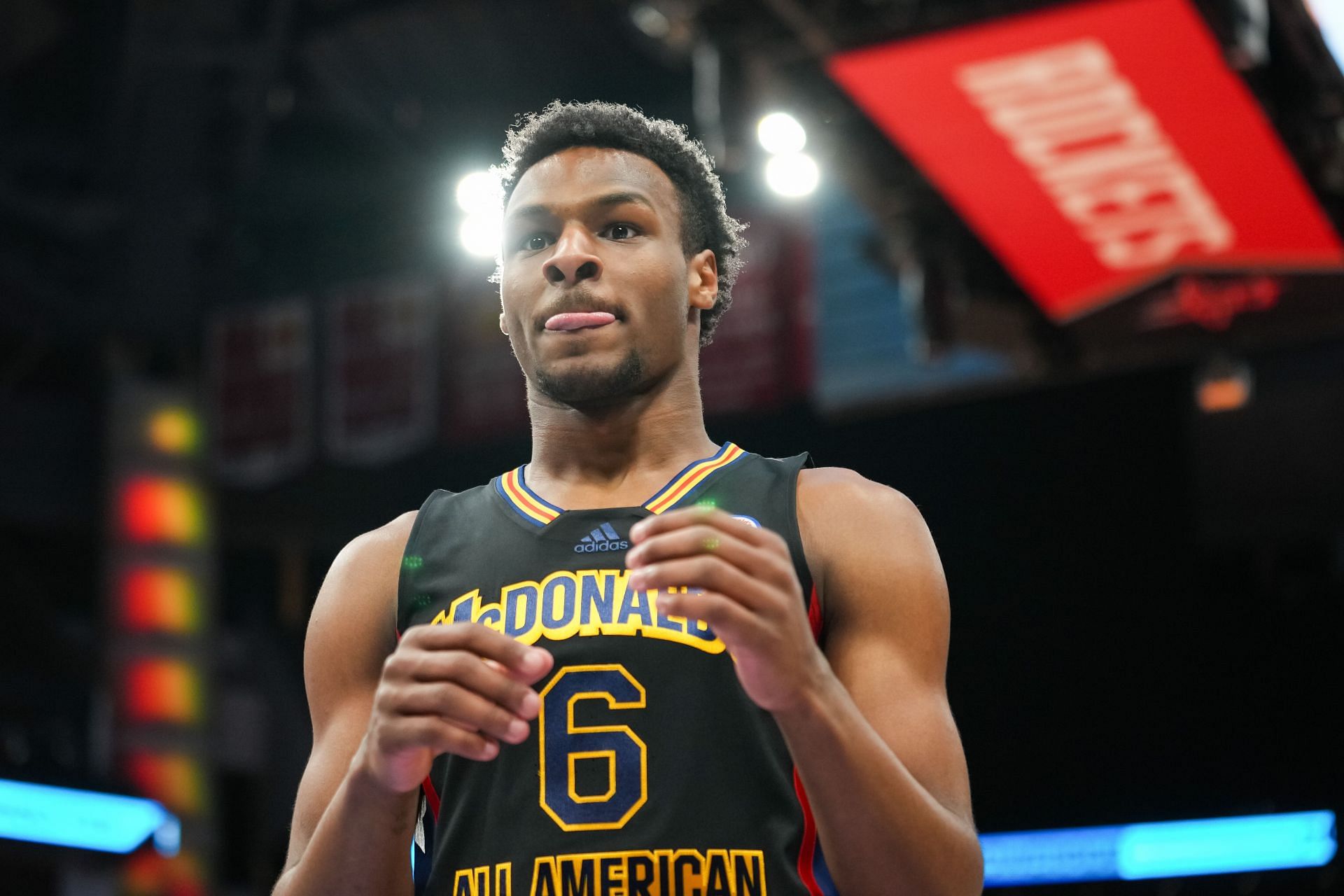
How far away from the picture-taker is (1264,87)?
5484 mm

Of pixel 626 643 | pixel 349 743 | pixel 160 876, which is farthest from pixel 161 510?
pixel 626 643

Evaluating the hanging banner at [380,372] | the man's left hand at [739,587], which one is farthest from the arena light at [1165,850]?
the man's left hand at [739,587]

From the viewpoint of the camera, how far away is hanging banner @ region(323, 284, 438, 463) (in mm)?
11344

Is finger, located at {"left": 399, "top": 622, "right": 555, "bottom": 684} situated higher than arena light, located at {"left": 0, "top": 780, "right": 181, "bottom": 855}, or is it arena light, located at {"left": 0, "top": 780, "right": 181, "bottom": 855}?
arena light, located at {"left": 0, "top": 780, "right": 181, "bottom": 855}

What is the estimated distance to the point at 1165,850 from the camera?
30.4ft

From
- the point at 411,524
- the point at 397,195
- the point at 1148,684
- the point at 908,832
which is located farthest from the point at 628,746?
the point at 397,195

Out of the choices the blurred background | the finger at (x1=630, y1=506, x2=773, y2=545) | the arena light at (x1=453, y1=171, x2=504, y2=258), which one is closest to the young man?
the finger at (x1=630, y1=506, x2=773, y2=545)

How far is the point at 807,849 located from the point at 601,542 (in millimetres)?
521

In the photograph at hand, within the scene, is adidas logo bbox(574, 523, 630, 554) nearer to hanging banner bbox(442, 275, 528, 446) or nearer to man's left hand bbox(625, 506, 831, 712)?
man's left hand bbox(625, 506, 831, 712)

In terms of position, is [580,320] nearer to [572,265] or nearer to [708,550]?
[572,265]

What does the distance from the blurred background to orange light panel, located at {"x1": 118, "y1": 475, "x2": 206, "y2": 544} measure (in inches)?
0.9

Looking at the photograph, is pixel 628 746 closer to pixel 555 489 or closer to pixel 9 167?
pixel 555 489

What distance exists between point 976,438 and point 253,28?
5.50m

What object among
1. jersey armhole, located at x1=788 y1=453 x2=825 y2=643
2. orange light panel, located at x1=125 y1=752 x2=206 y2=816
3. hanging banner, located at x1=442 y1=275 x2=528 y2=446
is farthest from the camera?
hanging banner, located at x1=442 y1=275 x2=528 y2=446
